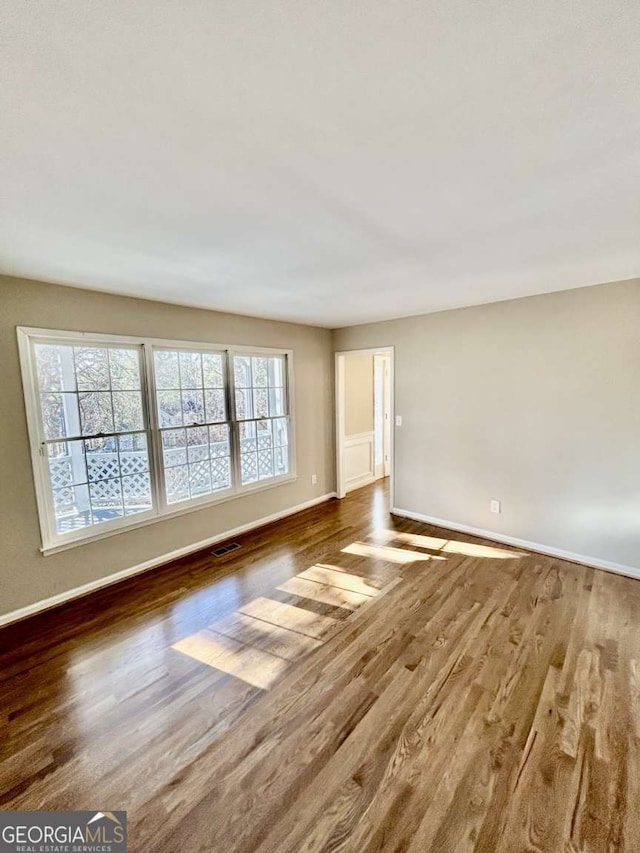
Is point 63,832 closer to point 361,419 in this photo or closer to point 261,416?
point 261,416

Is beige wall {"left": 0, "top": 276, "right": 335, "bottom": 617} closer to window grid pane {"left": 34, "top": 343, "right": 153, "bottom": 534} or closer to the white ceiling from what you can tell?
window grid pane {"left": 34, "top": 343, "right": 153, "bottom": 534}

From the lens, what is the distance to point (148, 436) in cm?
316

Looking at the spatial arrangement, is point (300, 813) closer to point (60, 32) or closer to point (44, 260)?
point (60, 32)

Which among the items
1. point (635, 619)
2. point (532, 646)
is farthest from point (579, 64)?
point (635, 619)

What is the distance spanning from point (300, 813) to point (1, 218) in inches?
110

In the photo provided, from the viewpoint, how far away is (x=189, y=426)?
346cm

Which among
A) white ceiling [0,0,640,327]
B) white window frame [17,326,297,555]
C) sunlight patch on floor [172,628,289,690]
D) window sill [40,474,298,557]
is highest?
white ceiling [0,0,640,327]

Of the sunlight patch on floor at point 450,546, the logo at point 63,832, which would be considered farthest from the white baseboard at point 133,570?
the logo at point 63,832

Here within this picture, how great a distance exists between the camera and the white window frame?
2516 mm

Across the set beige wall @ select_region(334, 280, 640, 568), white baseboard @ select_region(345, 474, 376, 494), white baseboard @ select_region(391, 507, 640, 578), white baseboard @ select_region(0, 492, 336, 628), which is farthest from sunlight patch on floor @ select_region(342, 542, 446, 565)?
white baseboard @ select_region(345, 474, 376, 494)

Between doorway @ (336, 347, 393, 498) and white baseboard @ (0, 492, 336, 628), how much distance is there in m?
1.20

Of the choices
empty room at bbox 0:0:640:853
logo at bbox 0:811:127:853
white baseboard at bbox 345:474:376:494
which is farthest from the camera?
white baseboard at bbox 345:474:376:494

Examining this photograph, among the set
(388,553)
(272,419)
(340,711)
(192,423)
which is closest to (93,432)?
(192,423)

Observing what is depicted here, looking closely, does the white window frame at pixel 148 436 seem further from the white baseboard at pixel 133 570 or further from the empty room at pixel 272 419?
the white baseboard at pixel 133 570
